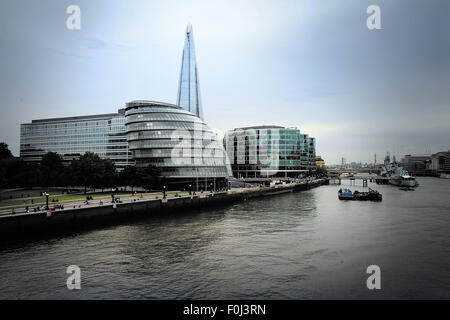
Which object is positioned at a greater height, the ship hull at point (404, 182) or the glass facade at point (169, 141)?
the glass facade at point (169, 141)

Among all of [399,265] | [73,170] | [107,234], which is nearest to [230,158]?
[73,170]

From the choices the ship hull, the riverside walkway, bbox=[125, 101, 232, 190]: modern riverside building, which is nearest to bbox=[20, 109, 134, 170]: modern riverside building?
bbox=[125, 101, 232, 190]: modern riverside building

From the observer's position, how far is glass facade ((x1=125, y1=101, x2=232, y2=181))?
96.2 metres

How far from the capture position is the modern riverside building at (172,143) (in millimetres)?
96188

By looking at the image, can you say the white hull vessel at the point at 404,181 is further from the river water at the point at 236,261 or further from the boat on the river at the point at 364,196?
the river water at the point at 236,261

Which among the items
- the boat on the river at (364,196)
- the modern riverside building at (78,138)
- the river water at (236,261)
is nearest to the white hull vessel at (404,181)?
the boat on the river at (364,196)

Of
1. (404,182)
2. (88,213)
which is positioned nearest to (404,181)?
(404,182)

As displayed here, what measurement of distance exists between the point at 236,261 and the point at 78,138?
12767cm

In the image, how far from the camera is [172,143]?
9619 cm

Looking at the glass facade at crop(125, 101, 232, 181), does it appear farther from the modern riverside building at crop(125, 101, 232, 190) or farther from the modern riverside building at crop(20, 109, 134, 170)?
the modern riverside building at crop(20, 109, 134, 170)

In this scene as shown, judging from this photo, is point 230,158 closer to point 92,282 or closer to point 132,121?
point 132,121

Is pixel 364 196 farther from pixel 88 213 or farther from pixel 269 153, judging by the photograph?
pixel 269 153
